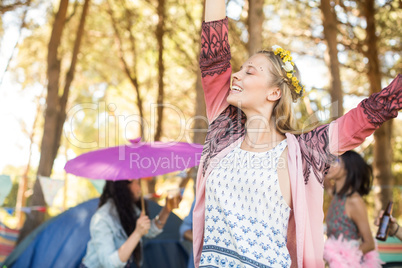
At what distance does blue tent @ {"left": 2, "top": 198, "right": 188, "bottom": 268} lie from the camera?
4.36m

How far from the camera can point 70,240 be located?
4418 mm

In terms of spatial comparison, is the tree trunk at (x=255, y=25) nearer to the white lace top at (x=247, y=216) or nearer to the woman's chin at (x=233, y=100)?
the woman's chin at (x=233, y=100)

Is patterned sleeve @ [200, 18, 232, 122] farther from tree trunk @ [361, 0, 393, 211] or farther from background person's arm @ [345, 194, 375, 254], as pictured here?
tree trunk @ [361, 0, 393, 211]

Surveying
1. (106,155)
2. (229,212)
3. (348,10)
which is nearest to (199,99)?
(106,155)

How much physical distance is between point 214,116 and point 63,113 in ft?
19.4

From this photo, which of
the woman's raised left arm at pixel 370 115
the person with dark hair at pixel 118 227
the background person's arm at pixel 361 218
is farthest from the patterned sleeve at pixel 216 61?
the background person's arm at pixel 361 218

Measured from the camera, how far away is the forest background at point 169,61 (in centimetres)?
598

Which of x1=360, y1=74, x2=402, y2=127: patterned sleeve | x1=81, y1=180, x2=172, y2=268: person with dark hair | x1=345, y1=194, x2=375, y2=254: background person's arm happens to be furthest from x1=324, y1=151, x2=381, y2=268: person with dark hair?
x1=360, y1=74, x2=402, y2=127: patterned sleeve

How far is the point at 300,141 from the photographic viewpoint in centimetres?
184

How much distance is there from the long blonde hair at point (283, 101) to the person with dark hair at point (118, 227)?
6.08ft

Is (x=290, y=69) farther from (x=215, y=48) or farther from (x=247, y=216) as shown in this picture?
(x=247, y=216)

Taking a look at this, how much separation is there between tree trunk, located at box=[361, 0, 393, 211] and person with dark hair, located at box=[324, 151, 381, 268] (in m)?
3.33

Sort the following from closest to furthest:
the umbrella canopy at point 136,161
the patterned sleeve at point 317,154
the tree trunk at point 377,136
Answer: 1. the patterned sleeve at point 317,154
2. the umbrella canopy at point 136,161
3. the tree trunk at point 377,136

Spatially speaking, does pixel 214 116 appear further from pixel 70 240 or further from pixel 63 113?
pixel 63 113
